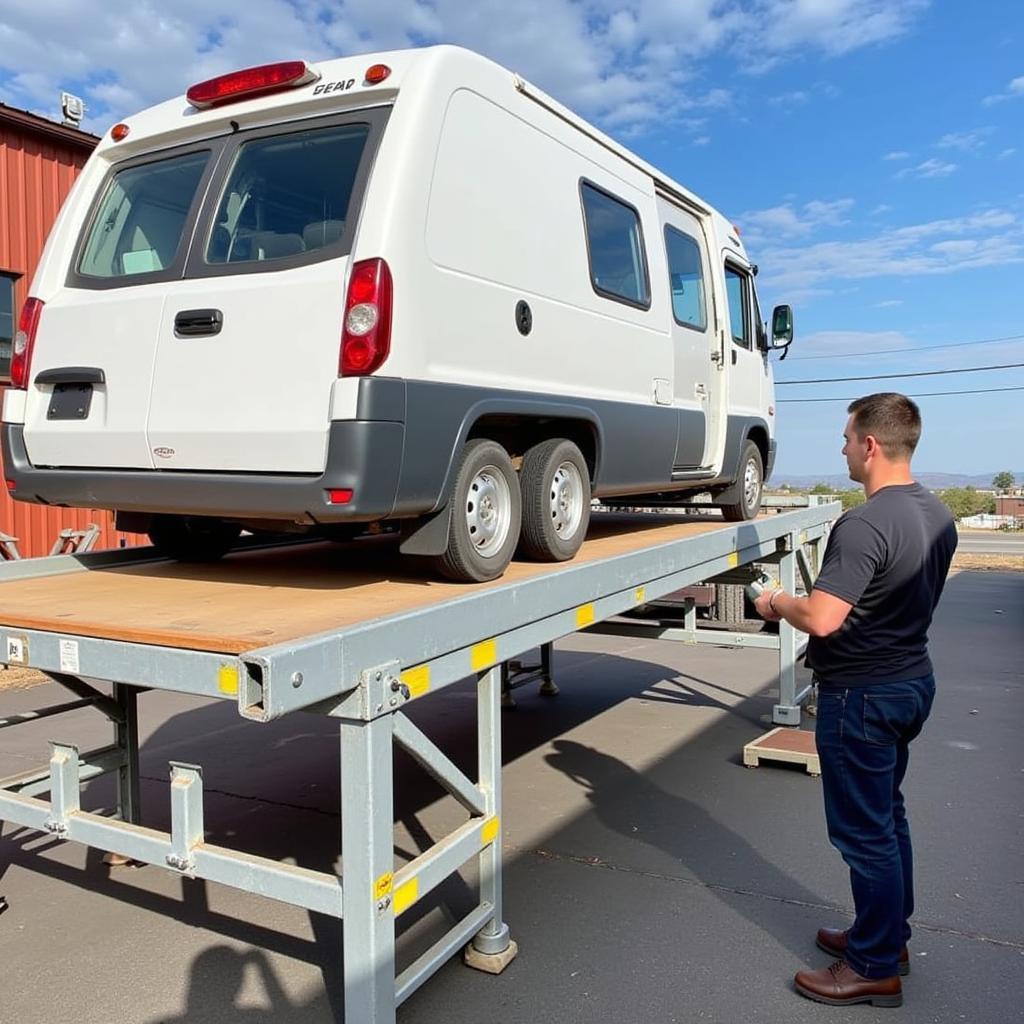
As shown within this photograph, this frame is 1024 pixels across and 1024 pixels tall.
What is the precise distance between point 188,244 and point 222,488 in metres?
1.04

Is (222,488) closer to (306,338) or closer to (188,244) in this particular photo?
(306,338)

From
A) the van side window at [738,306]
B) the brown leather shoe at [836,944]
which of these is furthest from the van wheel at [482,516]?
the van side window at [738,306]

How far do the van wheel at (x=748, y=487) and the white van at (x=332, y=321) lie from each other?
2321 millimetres

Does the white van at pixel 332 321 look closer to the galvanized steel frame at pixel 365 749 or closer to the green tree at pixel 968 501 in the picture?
the galvanized steel frame at pixel 365 749

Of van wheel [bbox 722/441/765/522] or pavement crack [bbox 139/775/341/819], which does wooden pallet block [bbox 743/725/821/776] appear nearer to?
van wheel [bbox 722/441/765/522]

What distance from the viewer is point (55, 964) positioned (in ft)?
12.3

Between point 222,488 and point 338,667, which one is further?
point 222,488

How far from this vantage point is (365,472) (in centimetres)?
346

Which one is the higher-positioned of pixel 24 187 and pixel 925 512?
pixel 24 187

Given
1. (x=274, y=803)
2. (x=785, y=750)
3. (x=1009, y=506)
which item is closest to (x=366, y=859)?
(x=274, y=803)

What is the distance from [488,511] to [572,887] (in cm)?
172

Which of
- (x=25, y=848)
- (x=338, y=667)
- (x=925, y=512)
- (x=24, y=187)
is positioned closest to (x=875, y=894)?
(x=925, y=512)

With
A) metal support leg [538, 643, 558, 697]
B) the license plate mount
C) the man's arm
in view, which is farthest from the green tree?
the license plate mount

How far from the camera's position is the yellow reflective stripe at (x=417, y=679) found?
9.56ft
